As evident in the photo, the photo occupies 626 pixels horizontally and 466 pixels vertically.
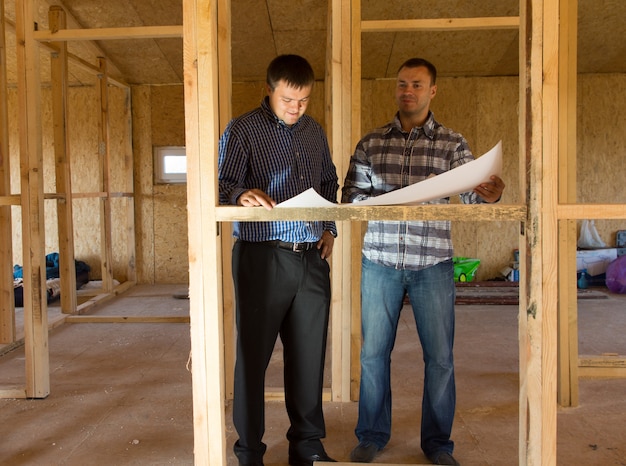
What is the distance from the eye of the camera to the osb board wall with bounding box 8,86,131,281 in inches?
241

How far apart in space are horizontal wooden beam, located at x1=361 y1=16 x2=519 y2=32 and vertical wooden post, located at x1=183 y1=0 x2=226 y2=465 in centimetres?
161

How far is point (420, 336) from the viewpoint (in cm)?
208

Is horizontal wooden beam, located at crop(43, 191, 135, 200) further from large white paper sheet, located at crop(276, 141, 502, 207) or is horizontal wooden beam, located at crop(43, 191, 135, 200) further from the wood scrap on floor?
large white paper sheet, located at crop(276, 141, 502, 207)

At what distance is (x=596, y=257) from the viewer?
5816 millimetres

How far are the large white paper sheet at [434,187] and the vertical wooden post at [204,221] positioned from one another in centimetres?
17

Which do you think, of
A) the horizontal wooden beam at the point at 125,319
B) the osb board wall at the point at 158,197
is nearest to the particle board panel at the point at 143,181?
the osb board wall at the point at 158,197

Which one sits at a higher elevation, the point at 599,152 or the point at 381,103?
the point at 381,103

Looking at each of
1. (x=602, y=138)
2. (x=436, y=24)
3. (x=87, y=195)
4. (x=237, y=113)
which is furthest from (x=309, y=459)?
(x=602, y=138)

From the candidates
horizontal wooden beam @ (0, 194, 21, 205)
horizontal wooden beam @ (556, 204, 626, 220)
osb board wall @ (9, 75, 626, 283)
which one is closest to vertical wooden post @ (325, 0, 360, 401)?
horizontal wooden beam @ (556, 204, 626, 220)

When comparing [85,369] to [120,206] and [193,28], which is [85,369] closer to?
[193,28]

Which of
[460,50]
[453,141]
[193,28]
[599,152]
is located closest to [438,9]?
[460,50]

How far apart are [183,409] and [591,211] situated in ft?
6.93

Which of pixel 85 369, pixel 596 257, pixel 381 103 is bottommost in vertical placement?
pixel 85 369

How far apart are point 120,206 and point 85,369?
126 inches
